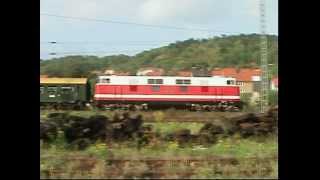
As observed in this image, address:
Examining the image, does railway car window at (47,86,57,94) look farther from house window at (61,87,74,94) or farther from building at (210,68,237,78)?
building at (210,68,237,78)

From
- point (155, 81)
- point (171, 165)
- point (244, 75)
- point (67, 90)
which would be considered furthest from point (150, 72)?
point (171, 165)

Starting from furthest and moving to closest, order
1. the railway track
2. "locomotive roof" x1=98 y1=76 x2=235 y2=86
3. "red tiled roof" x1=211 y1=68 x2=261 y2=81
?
"locomotive roof" x1=98 y1=76 x2=235 y2=86 < "red tiled roof" x1=211 y1=68 x2=261 y2=81 < the railway track

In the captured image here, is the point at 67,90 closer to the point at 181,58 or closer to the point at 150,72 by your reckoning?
the point at 150,72

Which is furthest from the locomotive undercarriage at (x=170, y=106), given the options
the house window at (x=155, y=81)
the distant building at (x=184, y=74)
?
the distant building at (x=184, y=74)

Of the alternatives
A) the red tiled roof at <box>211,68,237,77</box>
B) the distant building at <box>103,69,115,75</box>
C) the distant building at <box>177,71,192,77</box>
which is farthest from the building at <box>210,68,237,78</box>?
the distant building at <box>103,69,115,75</box>

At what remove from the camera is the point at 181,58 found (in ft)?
22.5

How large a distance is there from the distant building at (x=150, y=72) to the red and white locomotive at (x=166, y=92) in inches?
2.2

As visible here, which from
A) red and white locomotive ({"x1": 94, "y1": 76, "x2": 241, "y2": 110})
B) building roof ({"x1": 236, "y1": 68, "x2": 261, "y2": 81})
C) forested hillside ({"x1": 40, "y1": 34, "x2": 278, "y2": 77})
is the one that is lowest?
red and white locomotive ({"x1": 94, "y1": 76, "x2": 241, "y2": 110})

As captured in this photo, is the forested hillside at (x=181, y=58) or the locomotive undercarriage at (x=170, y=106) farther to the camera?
the locomotive undercarriage at (x=170, y=106)

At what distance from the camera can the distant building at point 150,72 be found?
275 inches

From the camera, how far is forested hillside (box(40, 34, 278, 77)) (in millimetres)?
6418

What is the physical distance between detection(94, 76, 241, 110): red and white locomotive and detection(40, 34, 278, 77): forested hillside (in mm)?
211

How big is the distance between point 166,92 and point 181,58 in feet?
2.06

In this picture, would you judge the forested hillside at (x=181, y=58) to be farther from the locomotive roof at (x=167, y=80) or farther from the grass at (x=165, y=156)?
the grass at (x=165, y=156)
